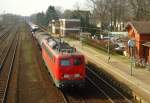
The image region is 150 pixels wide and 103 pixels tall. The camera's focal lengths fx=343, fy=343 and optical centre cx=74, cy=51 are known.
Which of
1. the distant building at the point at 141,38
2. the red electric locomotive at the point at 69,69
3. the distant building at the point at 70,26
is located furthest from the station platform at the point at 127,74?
the distant building at the point at 70,26

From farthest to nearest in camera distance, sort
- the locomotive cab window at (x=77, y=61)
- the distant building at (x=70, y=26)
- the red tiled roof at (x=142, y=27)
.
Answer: the distant building at (x=70, y=26) < the red tiled roof at (x=142, y=27) < the locomotive cab window at (x=77, y=61)

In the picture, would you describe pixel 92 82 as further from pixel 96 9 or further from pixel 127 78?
pixel 96 9

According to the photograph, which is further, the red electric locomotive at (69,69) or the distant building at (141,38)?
the distant building at (141,38)

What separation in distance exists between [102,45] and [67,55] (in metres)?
26.5

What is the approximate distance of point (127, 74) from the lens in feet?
91.2

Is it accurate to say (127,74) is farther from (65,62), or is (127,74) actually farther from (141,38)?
(141,38)

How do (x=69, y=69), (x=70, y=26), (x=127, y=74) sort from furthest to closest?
1. (x=70, y=26)
2. (x=127, y=74)
3. (x=69, y=69)

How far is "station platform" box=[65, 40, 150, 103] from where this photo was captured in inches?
858

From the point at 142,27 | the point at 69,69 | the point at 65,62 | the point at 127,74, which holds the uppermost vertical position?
the point at 142,27

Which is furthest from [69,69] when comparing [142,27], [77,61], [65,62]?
[142,27]

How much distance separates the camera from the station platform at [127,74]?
21.8 m

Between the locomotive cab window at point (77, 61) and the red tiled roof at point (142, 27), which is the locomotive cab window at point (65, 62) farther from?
the red tiled roof at point (142, 27)

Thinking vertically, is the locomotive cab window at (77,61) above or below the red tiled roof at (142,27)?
below

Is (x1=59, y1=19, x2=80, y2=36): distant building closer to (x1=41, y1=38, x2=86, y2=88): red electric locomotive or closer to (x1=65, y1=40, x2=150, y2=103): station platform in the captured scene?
(x1=65, y1=40, x2=150, y2=103): station platform
